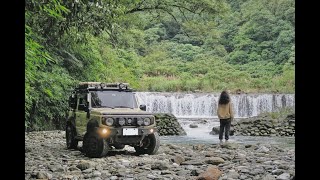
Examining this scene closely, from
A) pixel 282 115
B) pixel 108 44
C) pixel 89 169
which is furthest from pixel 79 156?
pixel 282 115

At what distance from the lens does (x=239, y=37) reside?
169 ft

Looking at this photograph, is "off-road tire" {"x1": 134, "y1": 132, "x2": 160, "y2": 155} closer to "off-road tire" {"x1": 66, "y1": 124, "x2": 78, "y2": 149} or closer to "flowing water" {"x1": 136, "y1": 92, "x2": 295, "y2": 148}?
"off-road tire" {"x1": 66, "y1": 124, "x2": 78, "y2": 149}

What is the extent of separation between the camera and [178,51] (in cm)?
5312

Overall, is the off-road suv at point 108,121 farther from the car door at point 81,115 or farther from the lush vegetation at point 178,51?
the lush vegetation at point 178,51

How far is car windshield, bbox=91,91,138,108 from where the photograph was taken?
10.6 m

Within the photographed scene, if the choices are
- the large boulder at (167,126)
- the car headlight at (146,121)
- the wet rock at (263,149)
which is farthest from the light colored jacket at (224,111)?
the large boulder at (167,126)

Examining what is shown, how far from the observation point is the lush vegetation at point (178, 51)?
17.2 meters

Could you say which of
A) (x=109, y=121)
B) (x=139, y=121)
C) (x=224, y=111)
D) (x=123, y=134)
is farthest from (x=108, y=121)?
(x=224, y=111)

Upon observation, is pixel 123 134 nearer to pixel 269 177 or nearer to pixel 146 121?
pixel 146 121

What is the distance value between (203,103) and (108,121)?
20.9 meters

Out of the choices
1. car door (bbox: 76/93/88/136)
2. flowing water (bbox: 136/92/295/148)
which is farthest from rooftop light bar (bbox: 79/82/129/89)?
flowing water (bbox: 136/92/295/148)
